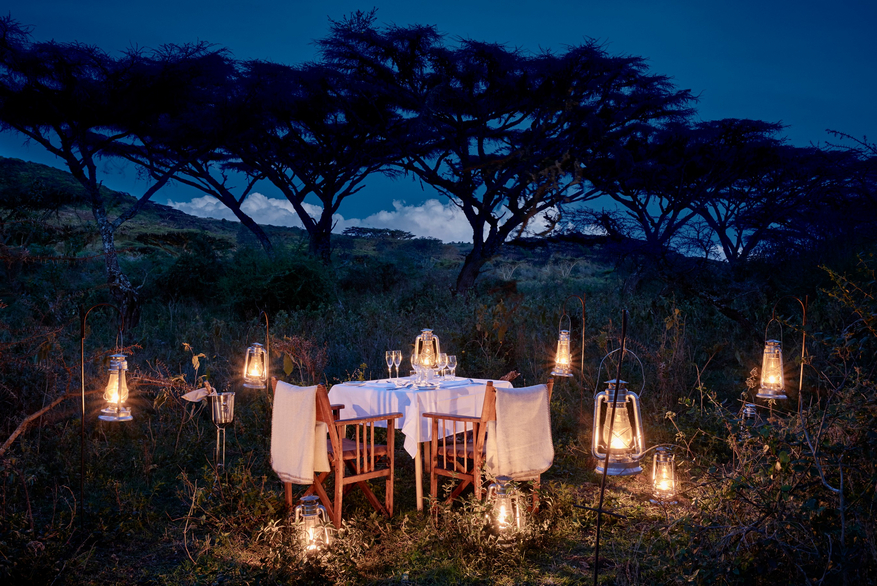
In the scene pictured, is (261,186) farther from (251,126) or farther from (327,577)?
(327,577)

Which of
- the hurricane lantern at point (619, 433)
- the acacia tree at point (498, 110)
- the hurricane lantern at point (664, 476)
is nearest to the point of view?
the hurricane lantern at point (619, 433)

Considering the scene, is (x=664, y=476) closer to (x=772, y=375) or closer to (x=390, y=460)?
(x=772, y=375)

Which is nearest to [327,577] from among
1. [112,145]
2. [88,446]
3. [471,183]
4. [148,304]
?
[88,446]

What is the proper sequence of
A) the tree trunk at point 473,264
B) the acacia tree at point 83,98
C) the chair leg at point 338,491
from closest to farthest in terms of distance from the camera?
the chair leg at point 338,491, the acacia tree at point 83,98, the tree trunk at point 473,264

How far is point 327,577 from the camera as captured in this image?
130 inches

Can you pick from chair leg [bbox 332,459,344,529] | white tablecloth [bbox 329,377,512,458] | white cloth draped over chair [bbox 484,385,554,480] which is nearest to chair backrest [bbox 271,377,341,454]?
chair leg [bbox 332,459,344,529]

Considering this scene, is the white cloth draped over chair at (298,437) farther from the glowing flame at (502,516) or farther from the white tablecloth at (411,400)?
the glowing flame at (502,516)

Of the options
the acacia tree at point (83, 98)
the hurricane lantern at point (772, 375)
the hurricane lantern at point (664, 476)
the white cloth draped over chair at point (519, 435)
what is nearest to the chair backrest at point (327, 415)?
the white cloth draped over chair at point (519, 435)

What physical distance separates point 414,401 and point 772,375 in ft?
8.08

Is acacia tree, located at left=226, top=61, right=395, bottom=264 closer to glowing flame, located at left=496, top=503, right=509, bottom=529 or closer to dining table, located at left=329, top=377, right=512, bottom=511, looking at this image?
dining table, located at left=329, top=377, right=512, bottom=511

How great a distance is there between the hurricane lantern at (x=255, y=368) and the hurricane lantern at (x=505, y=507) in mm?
2200

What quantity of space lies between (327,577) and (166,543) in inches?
46.4

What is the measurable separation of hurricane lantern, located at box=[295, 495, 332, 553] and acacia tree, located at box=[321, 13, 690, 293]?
12070 mm

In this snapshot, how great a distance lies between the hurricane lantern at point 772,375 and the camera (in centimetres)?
465
